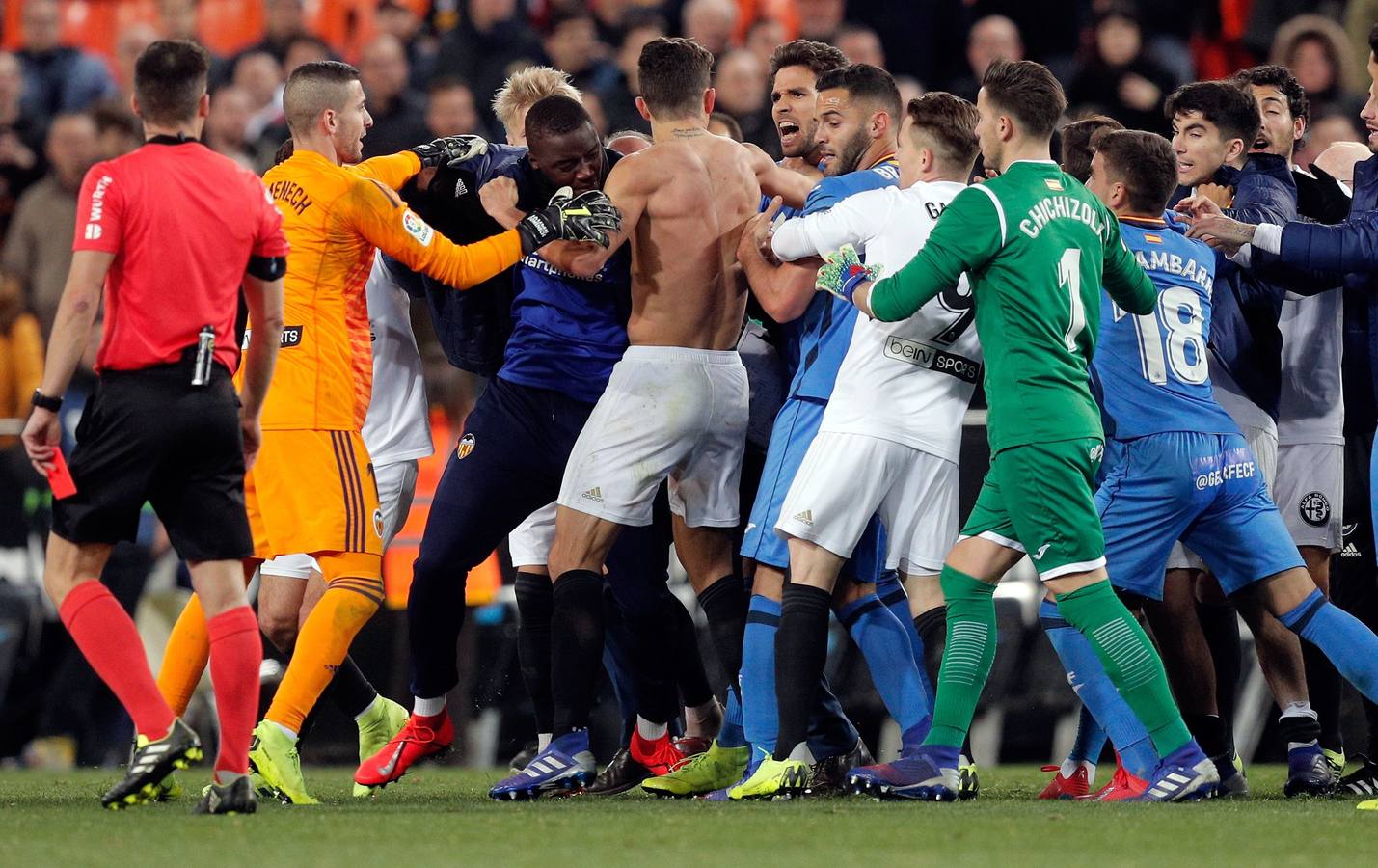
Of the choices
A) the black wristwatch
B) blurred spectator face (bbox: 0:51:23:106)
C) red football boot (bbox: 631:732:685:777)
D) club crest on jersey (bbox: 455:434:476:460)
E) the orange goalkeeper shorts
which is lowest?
red football boot (bbox: 631:732:685:777)

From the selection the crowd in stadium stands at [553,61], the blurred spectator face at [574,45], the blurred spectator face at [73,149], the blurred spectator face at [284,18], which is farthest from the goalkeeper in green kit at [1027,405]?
the blurred spectator face at [284,18]

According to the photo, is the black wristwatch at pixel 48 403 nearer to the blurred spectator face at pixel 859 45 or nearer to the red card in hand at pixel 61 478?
the red card in hand at pixel 61 478

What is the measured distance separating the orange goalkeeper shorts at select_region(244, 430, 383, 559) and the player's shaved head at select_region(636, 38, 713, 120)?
1683mm

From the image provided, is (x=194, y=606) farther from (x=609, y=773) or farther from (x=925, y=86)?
(x=925, y=86)

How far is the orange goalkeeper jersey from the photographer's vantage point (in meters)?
6.68

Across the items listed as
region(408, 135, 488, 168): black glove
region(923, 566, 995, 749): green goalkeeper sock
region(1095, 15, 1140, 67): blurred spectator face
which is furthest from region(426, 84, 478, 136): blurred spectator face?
region(923, 566, 995, 749): green goalkeeper sock

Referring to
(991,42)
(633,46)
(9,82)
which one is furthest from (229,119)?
(991,42)

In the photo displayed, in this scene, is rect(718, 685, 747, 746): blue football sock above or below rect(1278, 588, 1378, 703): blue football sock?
below

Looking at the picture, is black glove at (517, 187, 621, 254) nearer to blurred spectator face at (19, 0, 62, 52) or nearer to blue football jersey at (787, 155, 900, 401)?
blue football jersey at (787, 155, 900, 401)

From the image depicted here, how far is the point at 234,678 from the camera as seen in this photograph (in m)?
5.76

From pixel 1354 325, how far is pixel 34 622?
20.9 feet

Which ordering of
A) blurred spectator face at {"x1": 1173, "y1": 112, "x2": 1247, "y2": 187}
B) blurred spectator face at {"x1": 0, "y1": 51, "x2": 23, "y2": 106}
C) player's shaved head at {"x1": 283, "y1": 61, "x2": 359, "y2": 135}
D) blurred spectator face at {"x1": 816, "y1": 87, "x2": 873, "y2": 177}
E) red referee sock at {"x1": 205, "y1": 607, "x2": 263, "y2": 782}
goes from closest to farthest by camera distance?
red referee sock at {"x1": 205, "y1": 607, "x2": 263, "y2": 782} < player's shaved head at {"x1": 283, "y1": 61, "x2": 359, "y2": 135} < blurred spectator face at {"x1": 816, "y1": 87, "x2": 873, "y2": 177} < blurred spectator face at {"x1": 1173, "y1": 112, "x2": 1247, "y2": 187} < blurred spectator face at {"x1": 0, "y1": 51, "x2": 23, "y2": 106}

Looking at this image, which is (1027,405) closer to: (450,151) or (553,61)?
(450,151)

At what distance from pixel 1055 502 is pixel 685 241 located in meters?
1.74
